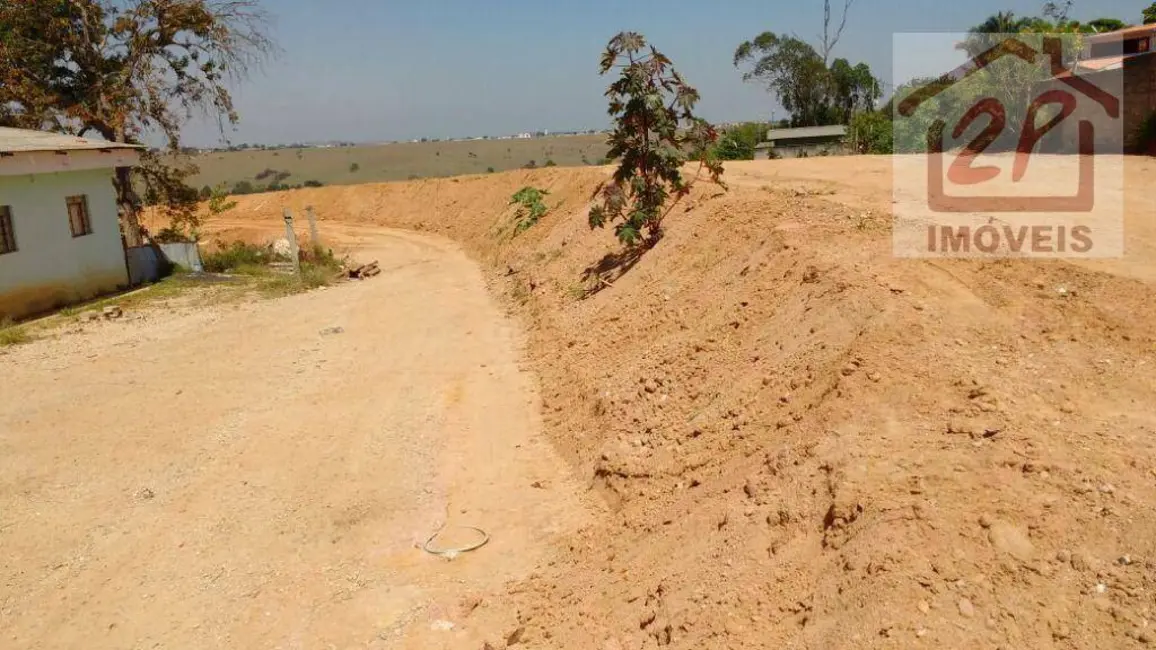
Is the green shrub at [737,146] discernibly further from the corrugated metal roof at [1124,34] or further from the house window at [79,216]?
the house window at [79,216]

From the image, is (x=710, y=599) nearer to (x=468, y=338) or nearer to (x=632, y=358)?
(x=632, y=358)

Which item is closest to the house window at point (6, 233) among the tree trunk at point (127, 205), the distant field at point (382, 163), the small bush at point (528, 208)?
the tree trunk at point (127, 205)

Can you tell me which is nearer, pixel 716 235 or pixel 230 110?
pixel 716 235

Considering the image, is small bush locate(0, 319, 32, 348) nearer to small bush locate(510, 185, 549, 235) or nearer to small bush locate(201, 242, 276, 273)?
small bush locate(201, 242, 276, 273)

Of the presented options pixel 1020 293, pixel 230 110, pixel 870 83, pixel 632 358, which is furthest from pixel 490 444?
pixel 870 83

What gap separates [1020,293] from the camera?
691cm

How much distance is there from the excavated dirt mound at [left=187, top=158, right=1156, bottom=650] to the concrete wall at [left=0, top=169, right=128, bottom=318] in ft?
36.1

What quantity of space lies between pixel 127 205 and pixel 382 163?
6050 cm

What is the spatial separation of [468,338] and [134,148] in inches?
392

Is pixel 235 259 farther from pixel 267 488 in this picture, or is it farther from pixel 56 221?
pixel 267 488

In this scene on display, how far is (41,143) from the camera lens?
16.0 m

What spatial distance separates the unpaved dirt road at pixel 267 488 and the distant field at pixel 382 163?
153 ft

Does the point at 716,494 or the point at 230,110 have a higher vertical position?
the point at 230,110

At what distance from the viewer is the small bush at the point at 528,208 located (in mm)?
20773
